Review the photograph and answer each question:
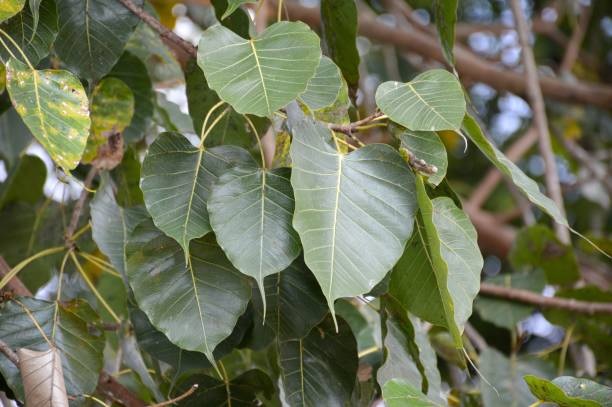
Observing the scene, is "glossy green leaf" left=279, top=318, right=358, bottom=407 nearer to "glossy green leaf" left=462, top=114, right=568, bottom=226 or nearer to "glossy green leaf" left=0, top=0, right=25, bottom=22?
"glossy green leaf" left=462, top=114, right=568, bottom=226

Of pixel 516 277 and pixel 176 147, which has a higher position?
pixel 176 147

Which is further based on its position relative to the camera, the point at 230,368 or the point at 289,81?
the point at 230,368

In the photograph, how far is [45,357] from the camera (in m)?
0.88

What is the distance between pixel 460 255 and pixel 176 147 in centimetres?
31

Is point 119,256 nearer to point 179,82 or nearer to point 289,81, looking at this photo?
point 289,81

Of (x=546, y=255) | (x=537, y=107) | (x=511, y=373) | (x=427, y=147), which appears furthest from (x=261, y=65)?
(x=537, y=107)

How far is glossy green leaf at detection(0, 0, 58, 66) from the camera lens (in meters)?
0.97

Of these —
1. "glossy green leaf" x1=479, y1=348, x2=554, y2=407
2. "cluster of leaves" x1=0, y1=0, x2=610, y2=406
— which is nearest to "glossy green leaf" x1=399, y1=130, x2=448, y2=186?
"cluster of leaves" x1=0, y1=0, x2=610, y2=406

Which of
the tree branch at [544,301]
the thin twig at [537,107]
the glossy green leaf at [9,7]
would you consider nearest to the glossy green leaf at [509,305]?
the tree branch at [544,301]

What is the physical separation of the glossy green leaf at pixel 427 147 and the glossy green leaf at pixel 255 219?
124 millimetres

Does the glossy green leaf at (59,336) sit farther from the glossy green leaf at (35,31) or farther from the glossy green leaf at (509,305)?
the glossy green leaf at (509,305)

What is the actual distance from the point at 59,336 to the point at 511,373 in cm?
87

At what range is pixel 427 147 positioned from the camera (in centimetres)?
92

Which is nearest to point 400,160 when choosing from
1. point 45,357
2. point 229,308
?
point 229,308
